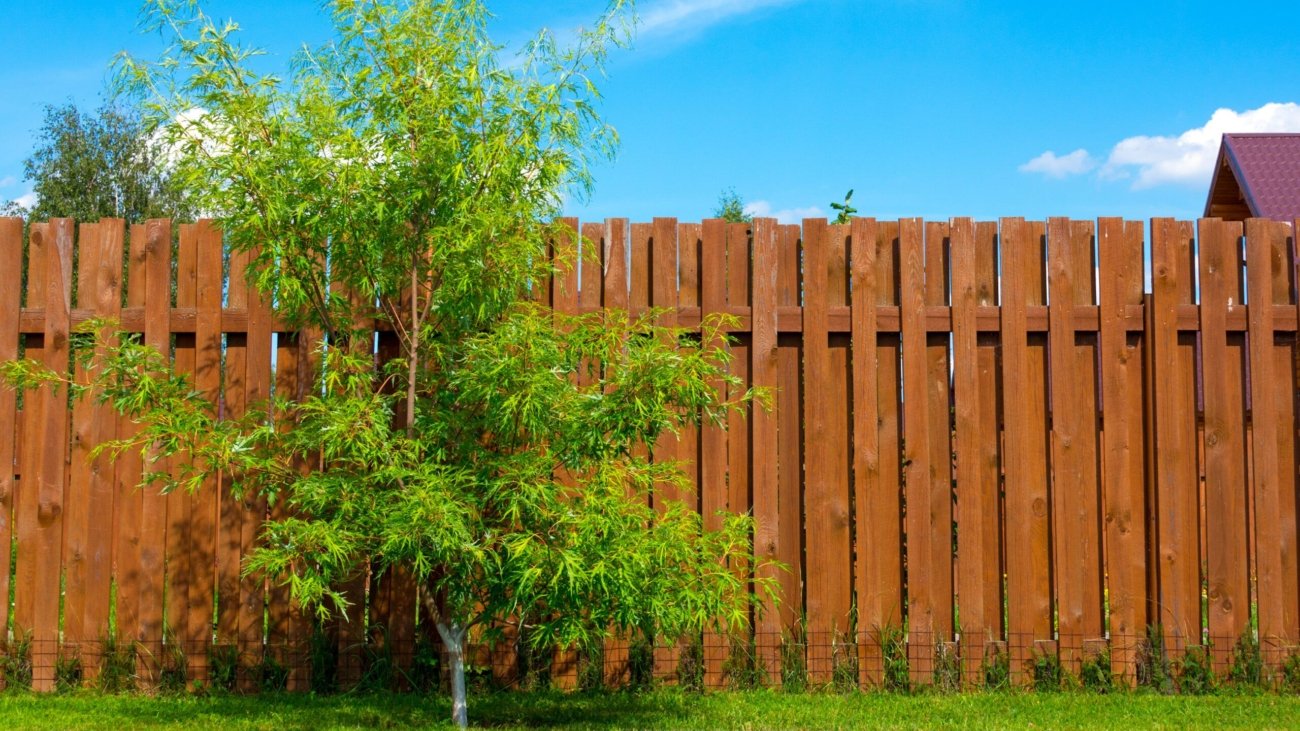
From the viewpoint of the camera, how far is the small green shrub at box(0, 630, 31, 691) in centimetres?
569

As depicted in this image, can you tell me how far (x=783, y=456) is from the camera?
557 cm

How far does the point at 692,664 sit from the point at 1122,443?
2.44 meters

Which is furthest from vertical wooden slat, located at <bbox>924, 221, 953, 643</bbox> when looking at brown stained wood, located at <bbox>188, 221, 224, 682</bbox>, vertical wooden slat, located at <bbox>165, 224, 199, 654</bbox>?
vertical wooden slat, located at <bbox>165, 224, 199, 654</bbox>

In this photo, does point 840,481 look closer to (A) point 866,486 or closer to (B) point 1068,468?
(A) point 866,486

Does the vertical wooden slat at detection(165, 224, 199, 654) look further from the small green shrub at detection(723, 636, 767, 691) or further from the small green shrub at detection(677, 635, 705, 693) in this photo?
the small green shrub at detection(723, 636, 767, 691)

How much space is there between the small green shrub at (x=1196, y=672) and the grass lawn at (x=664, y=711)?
167 millimetres

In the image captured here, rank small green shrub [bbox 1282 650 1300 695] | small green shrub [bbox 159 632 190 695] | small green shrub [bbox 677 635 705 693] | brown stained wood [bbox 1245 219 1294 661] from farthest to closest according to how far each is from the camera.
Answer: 1. brown stained wood [bbox 1245 219 1294 661]
2. small green shrub [bbox 1282 650 1300 695]
3. small green shrub [bbox 159 632 190 695]
4. small green shrub [bbox 677 635 705 693]

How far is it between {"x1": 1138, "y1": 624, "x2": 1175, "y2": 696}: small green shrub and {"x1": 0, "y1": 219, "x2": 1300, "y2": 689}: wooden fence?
0.04 meters

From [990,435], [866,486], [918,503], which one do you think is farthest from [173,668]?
[990,435]

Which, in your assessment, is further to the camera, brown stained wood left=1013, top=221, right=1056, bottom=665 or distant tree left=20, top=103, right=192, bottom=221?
distant tree left=20, top=103, right=192, bottom=221

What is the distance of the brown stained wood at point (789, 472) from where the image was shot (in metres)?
5.55

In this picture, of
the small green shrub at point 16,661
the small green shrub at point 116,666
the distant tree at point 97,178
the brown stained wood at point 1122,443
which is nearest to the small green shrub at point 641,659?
the brown stained wood at point 1122,443

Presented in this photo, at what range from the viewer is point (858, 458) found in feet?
18.3

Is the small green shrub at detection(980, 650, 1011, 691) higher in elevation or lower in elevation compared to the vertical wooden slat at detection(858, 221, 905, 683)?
lower
